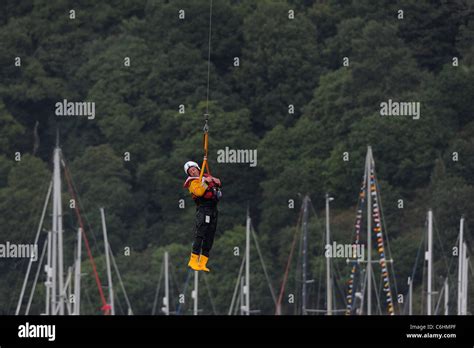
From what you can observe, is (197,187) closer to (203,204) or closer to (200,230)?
(203,204)

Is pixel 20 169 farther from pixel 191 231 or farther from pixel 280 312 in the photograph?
pixel 280 312

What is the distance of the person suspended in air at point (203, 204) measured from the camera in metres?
41.4

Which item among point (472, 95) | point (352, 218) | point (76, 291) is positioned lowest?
point (76, 291)

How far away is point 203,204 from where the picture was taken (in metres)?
42.2

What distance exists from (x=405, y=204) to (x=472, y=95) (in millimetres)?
9483

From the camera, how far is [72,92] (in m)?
118

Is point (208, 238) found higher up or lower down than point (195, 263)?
higher up

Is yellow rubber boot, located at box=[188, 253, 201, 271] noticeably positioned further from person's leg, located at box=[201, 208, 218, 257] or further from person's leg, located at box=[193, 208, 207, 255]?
person's leg, located at box=[201, 208, 218, 257]

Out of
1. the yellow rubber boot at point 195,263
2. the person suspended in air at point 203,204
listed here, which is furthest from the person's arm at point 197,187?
the yellow rubber boot at point 195,263

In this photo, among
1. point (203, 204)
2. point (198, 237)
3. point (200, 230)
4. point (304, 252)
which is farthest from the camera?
point (304, 252)

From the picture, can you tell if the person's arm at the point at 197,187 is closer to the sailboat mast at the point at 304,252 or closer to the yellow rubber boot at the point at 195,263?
the yellow rubber boot at the point at 195,263

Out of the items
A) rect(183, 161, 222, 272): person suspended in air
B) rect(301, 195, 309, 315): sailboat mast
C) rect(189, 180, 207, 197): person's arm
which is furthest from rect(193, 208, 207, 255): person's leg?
rect(301, 195, 309, 315): sailboat mast

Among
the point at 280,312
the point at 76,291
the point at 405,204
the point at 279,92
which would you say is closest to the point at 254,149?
the point at 279,92

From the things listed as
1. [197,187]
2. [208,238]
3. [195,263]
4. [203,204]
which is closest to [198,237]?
[208,238]
